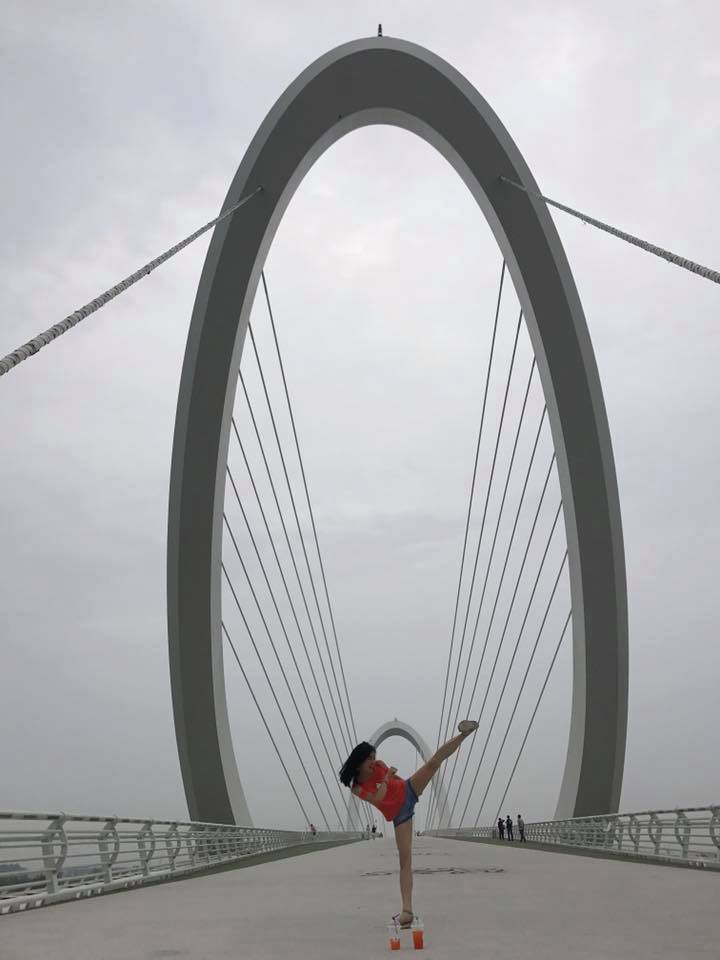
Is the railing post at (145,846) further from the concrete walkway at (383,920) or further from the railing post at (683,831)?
the railing post at (683,831)

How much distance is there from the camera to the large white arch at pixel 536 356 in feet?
60.1

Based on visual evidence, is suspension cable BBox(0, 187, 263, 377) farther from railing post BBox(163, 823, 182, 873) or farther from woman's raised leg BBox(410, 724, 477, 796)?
railing post BBox(163, 823, 182, 873)

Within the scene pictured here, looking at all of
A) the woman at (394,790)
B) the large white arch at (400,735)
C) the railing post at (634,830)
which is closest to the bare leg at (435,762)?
the woman at (394,790)

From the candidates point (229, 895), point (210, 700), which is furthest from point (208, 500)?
point (229, 895)

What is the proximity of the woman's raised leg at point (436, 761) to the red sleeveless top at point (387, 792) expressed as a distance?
0.08m

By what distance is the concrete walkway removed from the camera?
413cm

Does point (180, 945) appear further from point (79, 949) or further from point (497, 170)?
point (497, 170)

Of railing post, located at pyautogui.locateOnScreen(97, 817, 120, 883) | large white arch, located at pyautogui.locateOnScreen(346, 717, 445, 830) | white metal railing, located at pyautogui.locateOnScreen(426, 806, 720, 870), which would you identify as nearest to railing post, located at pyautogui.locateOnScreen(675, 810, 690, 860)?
white metal railing, located at pyautogui.locateOnScreen(426, 806, 720, 870)

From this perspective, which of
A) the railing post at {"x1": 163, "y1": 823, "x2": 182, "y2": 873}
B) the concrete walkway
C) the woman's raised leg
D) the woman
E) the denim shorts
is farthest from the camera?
the railing post at {"x1": 163, "y1": 823, "x2": 182, "y2": 873}

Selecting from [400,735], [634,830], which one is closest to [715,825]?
[634,830]

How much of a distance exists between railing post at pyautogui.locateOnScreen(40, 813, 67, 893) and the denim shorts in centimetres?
434

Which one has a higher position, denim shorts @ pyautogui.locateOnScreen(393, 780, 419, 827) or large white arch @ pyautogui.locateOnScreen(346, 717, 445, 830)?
large white arch @ pyautogui.locateOnScreen(346, 717, 445, 830)

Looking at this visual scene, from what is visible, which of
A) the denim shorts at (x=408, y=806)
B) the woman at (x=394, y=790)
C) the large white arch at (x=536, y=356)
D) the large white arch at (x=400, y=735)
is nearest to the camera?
the woman at (x=394, y=790)

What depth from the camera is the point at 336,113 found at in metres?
19.0
